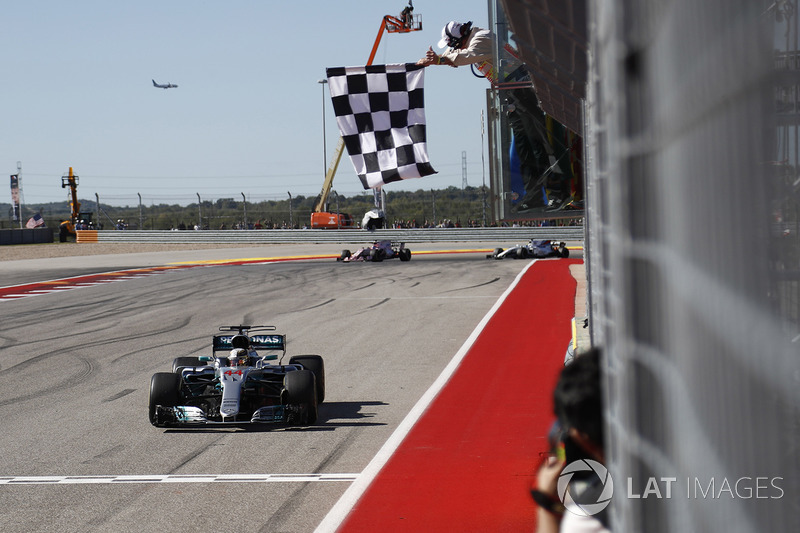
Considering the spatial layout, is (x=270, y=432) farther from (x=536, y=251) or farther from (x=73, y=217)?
(x=73, y=217)

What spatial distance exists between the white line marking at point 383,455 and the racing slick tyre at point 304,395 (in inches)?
26.7

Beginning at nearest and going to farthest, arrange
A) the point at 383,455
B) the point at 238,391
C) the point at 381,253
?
the point at 383,455, the point at 238,391, the point at 381,253

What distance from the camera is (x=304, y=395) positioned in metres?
6.84

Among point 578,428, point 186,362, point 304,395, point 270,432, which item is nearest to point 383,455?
point 304,395

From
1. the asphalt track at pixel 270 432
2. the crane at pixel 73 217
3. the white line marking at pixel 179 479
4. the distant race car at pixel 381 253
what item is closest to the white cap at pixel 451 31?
the asphalt track at pixel 270 432

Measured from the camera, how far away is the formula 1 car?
6793 millimetres

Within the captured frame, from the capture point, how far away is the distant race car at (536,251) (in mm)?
24562

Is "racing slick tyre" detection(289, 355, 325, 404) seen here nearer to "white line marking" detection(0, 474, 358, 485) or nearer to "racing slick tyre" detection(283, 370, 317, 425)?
"racing slick tyre" detection(283, 370, 317, 425)

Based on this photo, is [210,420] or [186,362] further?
[186,362]

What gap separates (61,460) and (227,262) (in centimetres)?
2190

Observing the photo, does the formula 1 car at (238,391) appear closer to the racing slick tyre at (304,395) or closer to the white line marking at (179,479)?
the racing slick tyre at (304,395)

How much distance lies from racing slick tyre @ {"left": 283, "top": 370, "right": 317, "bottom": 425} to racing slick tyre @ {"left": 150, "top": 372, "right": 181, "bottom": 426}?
0.91m

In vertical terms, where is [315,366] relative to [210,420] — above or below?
above

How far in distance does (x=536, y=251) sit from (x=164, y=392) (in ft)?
61.6
